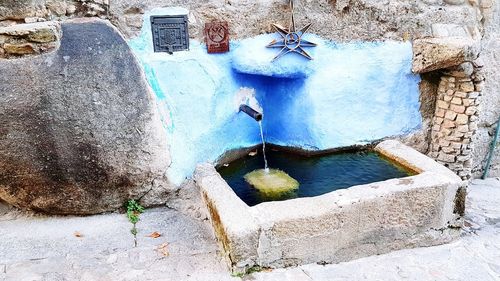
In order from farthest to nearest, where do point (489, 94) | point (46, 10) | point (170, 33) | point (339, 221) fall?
point (489, 94), point (170, 33), point (46, 10), point (339, 221)

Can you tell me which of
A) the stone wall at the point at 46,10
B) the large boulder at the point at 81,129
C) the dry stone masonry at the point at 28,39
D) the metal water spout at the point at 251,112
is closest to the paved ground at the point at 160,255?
the large boulder at the point at 81,129

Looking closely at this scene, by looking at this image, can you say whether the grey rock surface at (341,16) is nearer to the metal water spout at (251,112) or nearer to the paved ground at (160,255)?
the metal water spout at (251,112)

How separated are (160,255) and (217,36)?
6.28ft

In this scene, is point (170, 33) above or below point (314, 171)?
above

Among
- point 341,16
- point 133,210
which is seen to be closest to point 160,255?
point 133,210

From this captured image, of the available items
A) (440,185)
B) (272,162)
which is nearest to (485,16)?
(440,185)

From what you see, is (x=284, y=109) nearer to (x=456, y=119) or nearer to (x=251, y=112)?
(x=251, y=112)

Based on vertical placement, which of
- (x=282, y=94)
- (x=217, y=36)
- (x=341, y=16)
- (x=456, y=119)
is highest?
(x=341, y=16)

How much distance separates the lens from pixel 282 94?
4.17 metres

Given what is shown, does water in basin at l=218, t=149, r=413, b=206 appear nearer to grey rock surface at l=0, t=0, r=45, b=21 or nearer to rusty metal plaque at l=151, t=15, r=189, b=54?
rusty metal plaque at l=151, t=15, r=189, b=54

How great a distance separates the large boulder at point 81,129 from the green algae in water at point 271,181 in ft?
2.72

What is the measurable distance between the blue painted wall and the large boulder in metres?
0.21

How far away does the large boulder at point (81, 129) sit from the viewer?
9.88 ft

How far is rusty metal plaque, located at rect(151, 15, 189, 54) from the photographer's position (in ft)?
11.5
